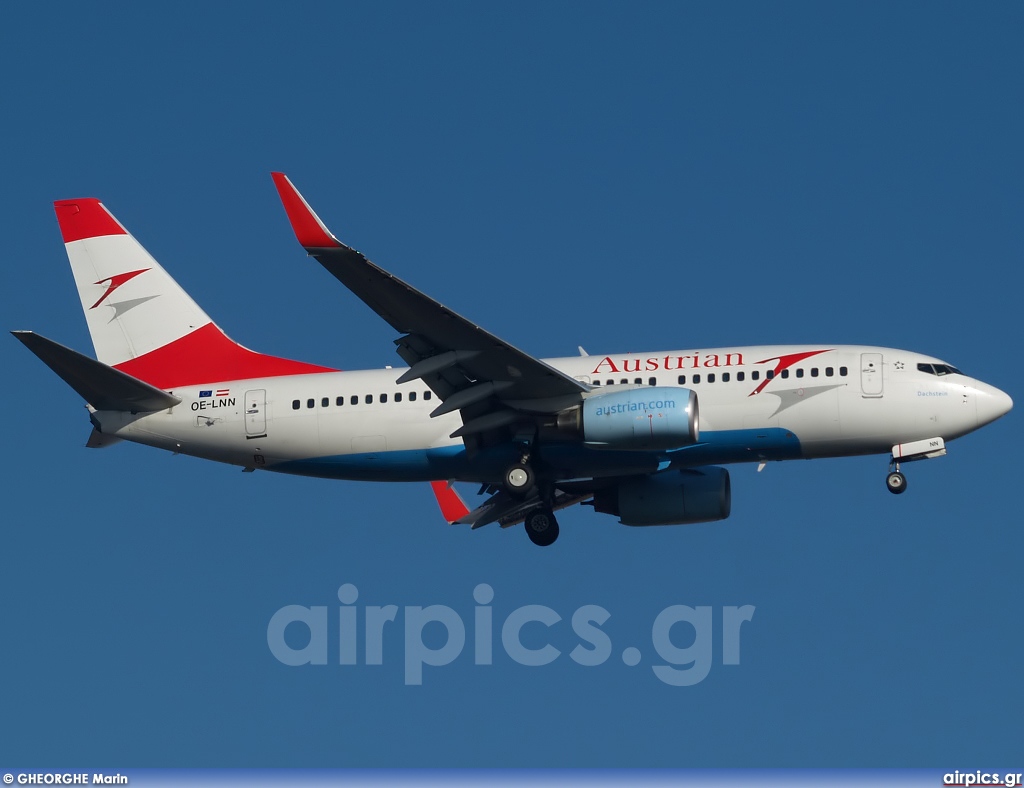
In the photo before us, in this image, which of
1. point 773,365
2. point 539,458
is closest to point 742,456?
point 773,365

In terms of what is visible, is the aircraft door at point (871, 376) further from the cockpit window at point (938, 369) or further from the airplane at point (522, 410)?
the cockpit window at point (938, 369)

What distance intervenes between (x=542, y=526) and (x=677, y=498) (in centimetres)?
396

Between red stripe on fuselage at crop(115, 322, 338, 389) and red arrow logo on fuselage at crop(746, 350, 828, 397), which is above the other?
red stripe on fuselage at crop(115, 322, 338, 389)

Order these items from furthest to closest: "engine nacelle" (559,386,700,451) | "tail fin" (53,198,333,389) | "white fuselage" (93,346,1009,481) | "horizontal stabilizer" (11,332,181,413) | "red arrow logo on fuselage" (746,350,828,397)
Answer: "tail fin" (53,198,333,389)
"red arrow logo on fuselage" (746,350,828,397)
"white fuselage" (93,346,1009,481)
"horizontal stabilizer" (11,332,181,413)
"engine nacelle" (559,386,700,451)

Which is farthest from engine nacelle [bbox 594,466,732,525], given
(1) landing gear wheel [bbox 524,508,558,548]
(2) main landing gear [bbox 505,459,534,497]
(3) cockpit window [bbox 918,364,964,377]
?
(3) cockpit window [bbox 918,364,964,377]

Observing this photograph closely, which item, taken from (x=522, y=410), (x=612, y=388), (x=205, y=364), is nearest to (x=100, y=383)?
(x=205, y=364)

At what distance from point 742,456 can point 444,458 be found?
7896 millimetres

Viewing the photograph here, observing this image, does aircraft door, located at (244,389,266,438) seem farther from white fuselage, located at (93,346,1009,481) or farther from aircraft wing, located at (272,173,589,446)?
aircraft wing, located at (272,173,589,446)

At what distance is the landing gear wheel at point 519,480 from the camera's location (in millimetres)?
44938

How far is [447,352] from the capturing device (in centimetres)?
4319

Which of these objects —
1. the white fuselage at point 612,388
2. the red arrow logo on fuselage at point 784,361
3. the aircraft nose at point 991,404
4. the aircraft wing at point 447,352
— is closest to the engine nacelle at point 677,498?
the white fuselage at point 612,388

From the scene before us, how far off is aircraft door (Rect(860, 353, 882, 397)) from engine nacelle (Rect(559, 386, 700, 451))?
4695 mm

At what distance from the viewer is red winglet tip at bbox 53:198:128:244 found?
51.3 metres

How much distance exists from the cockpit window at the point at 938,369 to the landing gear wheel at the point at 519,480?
416 inches
